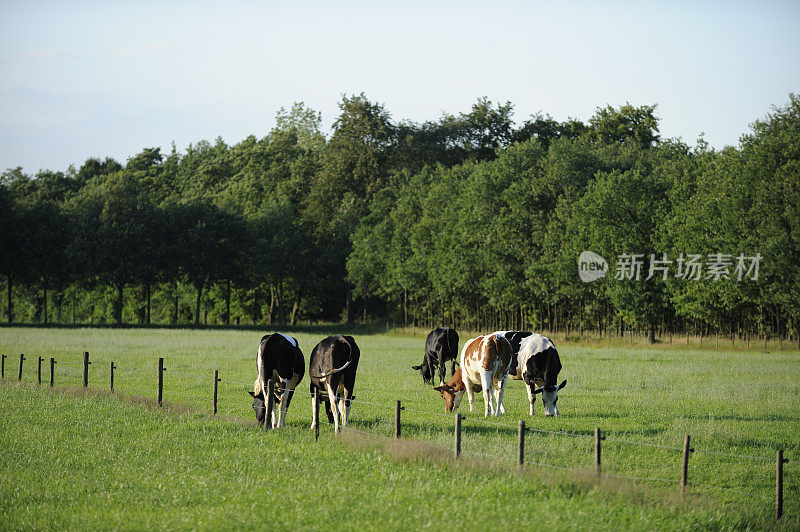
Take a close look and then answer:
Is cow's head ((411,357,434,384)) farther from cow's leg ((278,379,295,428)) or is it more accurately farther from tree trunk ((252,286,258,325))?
tree trunk ((252,286,258,325))

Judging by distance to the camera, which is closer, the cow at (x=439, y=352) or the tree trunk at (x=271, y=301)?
the cow at (x=439, y=352)

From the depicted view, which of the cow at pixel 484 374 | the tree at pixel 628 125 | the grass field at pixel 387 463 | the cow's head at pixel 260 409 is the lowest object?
the grass field at pixel 387 463

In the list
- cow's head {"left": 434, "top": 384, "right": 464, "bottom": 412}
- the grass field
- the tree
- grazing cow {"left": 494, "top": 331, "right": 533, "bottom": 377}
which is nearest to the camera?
the grass field

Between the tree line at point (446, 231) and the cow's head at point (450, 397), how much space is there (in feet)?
112

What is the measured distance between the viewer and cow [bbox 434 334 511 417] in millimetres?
20641

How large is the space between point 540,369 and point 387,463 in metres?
8.64

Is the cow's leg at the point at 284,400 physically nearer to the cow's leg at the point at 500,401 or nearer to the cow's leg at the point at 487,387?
the cow's leg at the point at 487,387

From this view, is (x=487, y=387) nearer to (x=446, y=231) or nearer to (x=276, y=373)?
(x=276, y=373)

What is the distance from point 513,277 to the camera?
213 feet

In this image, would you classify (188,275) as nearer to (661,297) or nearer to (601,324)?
(601,324)

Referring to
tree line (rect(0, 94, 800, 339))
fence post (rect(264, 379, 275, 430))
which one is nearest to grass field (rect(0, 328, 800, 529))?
fence post (rect(264, 379, 275, 430))

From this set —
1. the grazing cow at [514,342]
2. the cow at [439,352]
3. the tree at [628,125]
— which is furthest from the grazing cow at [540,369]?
the tree at [628,125]

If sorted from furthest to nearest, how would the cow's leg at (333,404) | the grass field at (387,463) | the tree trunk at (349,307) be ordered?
the tree trunk at (349,307) < the cow's leg at (333,404) < the grass field at (387,463)

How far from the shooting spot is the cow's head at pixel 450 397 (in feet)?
69.7
